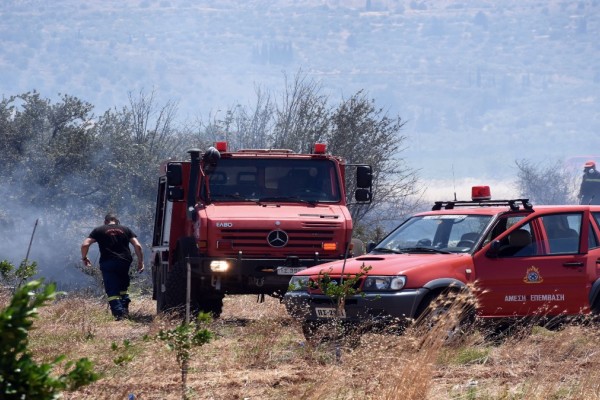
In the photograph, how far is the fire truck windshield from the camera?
14.0 meters

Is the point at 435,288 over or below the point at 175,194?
below

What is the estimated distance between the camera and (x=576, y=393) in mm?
7137

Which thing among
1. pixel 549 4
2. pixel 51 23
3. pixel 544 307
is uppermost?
pixel 549 4

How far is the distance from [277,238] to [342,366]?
596 centimetres

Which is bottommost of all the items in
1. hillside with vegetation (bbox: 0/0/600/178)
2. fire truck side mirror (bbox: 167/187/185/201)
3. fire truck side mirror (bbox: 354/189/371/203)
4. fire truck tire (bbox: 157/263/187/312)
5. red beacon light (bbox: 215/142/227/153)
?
fire truck tire (bbox: 157/263/187/312)

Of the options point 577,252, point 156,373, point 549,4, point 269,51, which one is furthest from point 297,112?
point 549,4

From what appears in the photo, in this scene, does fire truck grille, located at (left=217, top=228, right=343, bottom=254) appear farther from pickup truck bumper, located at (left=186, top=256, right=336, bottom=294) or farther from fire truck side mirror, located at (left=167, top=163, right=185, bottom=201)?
fire truck side mirror, located at (left=167, top=163, right=185, bottom=201)

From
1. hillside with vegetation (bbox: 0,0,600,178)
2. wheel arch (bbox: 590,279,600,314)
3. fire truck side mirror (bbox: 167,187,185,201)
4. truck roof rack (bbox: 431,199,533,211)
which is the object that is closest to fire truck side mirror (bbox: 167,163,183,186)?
fire truck side mirror (bbox: 167,187,185,201)

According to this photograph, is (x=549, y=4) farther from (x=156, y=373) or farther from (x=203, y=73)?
(x=156, y=373)

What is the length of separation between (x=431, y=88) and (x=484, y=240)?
426 feet

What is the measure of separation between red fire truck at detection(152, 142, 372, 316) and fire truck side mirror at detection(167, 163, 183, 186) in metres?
0.01

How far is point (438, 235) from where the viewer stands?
11.3m

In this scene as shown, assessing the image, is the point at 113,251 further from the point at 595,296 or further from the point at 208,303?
the point at 595,296

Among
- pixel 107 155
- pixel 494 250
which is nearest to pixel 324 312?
pixel 494 250
